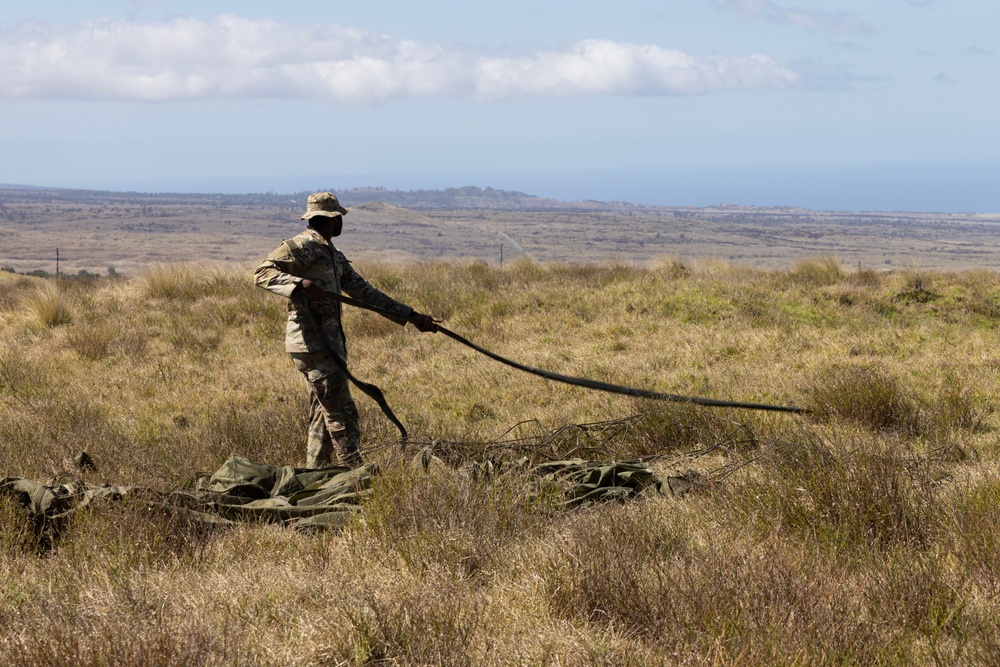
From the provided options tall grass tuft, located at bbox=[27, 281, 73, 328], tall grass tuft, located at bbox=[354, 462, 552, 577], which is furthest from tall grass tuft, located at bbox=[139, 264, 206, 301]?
tall grass tuft, located at bbox=[354, 462, 552, 577]

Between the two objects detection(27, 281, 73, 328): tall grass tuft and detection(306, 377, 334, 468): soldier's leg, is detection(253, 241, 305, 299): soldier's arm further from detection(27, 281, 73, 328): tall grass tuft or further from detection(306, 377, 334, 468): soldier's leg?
detection(27, 281, 73, 328): tall grass tuft

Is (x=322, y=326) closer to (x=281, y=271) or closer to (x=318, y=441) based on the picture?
(x=281, y=271)

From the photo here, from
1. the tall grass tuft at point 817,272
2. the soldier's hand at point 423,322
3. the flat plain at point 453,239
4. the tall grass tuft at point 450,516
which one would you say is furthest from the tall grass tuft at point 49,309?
the flat plain at point 453,239

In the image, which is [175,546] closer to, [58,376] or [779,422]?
[779,422]

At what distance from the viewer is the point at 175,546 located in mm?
3879

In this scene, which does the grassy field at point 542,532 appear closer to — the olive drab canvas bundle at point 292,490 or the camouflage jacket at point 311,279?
the olive drab canvas bundle at point 292,490

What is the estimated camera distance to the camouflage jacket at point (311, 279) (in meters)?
5.39

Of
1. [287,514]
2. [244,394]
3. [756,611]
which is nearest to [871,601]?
[756,611]

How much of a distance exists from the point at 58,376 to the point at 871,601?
8.04 meters

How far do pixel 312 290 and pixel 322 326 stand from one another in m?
0.43

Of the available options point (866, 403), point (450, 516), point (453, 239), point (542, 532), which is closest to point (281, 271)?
point (450, 516)

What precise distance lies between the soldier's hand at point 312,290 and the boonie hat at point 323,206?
0.54m

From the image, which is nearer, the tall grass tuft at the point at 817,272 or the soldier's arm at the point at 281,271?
the soldier's arm at the point at 281,271

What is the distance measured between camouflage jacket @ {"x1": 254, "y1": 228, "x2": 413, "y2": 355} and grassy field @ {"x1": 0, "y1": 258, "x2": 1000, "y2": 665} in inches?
30.6
